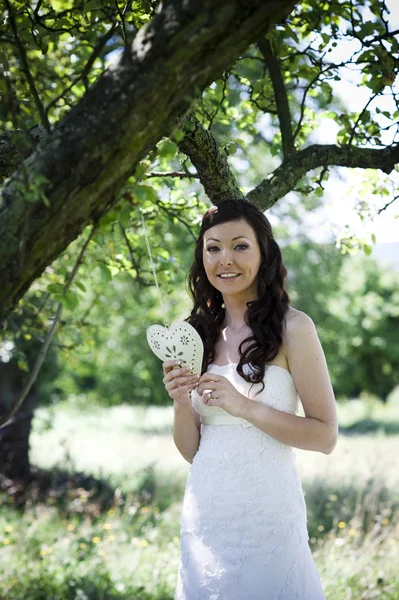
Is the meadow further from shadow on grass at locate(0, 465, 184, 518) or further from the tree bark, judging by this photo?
the tree bark

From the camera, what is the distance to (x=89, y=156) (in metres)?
1.55

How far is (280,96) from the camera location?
11.6ft

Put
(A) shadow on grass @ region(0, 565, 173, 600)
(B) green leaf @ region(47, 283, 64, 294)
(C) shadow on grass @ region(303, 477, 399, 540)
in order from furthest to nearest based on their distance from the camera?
1. (C) shadow on grass @ region(303, 477, 399, 540)
2. (A) shadow on grass @ region(0, 565, 173, 600)
3. (B) green leaf @ region(47, 283, 64, 294)

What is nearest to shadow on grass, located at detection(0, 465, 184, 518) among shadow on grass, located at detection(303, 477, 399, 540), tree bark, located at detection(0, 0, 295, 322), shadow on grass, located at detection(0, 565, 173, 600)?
shadow on grass, located at detection(303, 477, 399, 540)

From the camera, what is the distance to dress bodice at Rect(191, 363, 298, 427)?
103 inches

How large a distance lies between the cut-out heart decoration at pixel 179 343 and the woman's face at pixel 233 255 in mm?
306

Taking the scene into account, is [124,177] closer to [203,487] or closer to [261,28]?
[261,28]

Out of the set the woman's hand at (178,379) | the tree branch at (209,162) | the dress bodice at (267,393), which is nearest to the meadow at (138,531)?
the dress bodice at (267,393)

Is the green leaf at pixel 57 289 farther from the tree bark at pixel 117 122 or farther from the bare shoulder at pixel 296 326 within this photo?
the bare shoulder at pixel 296 326

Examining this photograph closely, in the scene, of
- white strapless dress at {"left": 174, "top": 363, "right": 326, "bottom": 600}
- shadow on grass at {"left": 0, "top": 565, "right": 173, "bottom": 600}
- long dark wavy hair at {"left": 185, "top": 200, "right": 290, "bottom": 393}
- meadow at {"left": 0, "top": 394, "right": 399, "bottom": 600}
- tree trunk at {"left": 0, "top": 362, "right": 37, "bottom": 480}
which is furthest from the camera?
tree trunk at {"left": 0, "top": 362, "right": 37, "bottom": 480}

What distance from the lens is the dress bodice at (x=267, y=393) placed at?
2627 mm

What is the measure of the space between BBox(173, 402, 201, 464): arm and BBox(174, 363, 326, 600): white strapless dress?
106 millimetres

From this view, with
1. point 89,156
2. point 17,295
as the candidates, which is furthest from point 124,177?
A: point 17,295

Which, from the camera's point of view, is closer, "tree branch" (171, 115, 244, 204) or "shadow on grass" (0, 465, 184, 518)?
"tree branch" (171, 115, 244, 204)
